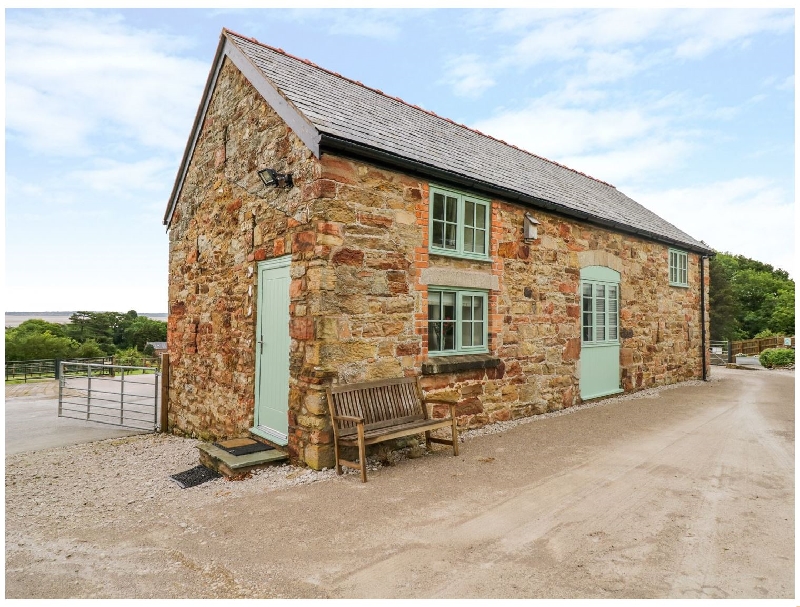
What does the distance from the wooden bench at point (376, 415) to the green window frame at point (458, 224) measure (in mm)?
2057

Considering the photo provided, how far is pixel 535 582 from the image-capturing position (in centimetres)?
313

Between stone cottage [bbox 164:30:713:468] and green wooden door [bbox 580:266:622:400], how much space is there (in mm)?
42

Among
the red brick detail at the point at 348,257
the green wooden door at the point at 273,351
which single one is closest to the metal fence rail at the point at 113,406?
the green wooden door at the point at 273,351

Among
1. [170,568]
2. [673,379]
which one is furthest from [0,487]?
[673,379]

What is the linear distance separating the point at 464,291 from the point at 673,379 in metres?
8.17

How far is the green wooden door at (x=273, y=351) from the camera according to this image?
6.35 m

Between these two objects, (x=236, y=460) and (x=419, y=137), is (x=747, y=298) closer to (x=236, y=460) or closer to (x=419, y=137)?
(x=419, y=137)

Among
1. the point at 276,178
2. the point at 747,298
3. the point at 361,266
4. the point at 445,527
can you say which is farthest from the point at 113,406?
the point at 747,298

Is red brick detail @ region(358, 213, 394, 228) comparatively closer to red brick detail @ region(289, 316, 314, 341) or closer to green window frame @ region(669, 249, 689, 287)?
red brick detail @ region(289, 316, 314, 341)

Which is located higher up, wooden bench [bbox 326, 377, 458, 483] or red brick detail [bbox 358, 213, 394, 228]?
red brick detail [bbox 358, 213, 394, 228]

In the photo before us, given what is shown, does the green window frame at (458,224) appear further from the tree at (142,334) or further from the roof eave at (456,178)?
the tree at (142,334)

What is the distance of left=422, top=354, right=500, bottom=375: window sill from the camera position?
672 cm

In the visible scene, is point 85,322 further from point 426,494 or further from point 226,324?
point 426,494

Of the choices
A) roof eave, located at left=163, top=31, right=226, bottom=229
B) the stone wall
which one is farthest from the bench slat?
roof eave, located at left=163, top=31, right=226, bottom=229
